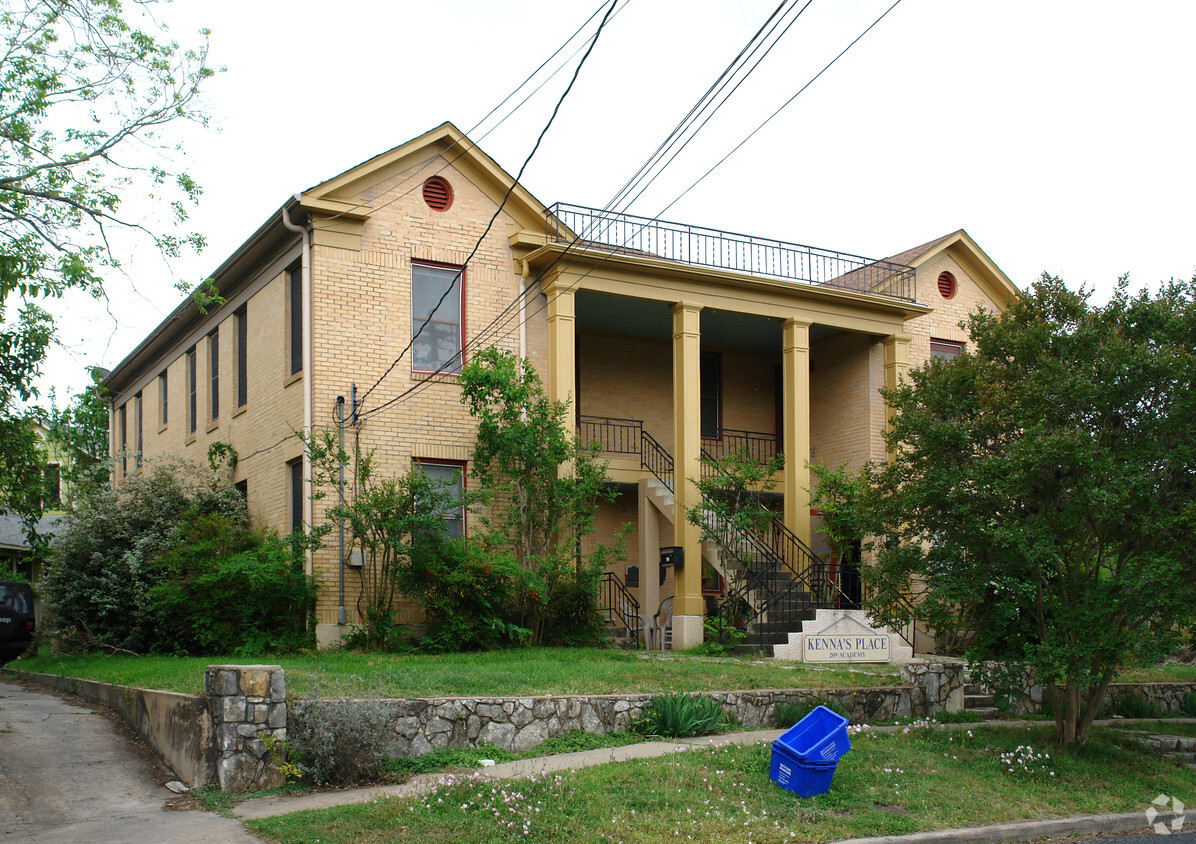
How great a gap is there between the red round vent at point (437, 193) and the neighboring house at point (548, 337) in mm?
36

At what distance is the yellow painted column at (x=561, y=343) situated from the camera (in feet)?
58.7

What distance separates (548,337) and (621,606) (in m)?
5.47

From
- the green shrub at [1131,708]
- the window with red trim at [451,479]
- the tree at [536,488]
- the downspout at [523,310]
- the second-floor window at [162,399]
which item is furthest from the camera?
the second-floor window at [162,399]

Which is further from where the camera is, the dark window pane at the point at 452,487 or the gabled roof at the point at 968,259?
the gabled roof at the point at 968,259

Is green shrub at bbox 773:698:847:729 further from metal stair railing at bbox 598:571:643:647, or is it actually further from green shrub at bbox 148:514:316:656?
green shrub at bbox 148:514:316:656

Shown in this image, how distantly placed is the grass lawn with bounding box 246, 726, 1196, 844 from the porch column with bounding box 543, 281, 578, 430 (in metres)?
8.70

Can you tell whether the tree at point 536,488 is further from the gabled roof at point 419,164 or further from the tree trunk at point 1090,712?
the tree trunk at point 1090,712

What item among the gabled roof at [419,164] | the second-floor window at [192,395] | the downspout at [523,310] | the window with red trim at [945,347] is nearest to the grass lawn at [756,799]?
the downspout at [523,310]

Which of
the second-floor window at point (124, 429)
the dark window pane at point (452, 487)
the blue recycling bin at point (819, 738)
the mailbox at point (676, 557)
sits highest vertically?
the second-floor window at point (124, 429)

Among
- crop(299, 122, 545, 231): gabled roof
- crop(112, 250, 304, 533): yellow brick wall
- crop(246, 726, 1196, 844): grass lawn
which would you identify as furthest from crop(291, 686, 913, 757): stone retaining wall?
crop(299, 122, 545, 231): gabled roof

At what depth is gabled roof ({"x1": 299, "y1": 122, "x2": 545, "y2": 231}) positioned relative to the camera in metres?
16.9

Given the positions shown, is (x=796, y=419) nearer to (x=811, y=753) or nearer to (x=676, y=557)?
(x=676, y=557)

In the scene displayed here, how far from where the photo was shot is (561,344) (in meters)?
18.1

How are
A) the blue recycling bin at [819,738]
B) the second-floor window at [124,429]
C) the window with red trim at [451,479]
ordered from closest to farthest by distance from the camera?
the blue recycling bin at [819,738] < the window with red trim at [451,479] < the second-floor window at [124,429]
